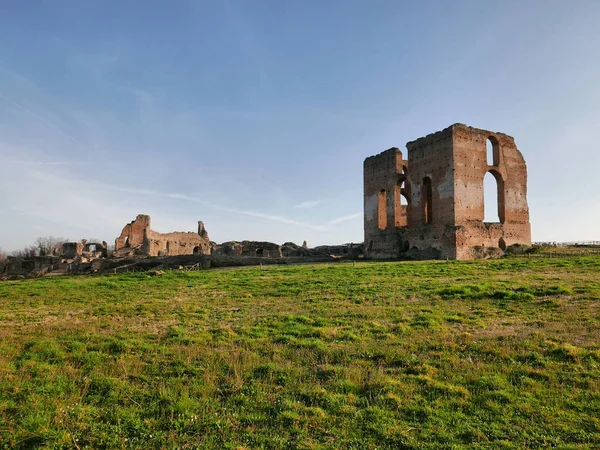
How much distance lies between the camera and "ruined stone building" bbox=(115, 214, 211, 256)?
42.4 meters

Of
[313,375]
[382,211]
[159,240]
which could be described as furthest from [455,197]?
[159,240]

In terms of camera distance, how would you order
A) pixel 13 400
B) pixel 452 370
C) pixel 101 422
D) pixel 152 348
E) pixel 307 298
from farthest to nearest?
pixel 307 298 → pixel 152 348 → pixel 452 370 → pixel 13 400 → pixel 101 422

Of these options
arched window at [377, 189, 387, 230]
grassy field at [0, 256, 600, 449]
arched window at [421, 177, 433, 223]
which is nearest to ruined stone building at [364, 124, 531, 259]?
arched window at [421, 177, 433, 223]

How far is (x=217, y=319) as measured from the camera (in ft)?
31.2

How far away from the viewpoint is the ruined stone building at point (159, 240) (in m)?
42.4

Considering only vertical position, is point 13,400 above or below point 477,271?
below

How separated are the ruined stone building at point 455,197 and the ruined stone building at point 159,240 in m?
22.0

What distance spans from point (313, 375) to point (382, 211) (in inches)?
1268

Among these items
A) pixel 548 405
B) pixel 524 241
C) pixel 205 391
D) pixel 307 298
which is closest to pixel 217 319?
pixel 307 298

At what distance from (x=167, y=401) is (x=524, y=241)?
107ft

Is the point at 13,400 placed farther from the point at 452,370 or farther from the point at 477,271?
the point at 477,271

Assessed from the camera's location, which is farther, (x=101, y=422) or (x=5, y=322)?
(x=5, y=322)

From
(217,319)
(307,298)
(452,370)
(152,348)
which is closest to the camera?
(452,370)

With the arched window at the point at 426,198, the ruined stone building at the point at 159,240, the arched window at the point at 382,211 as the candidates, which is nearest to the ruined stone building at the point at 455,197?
the arched window at the point at 426,198
